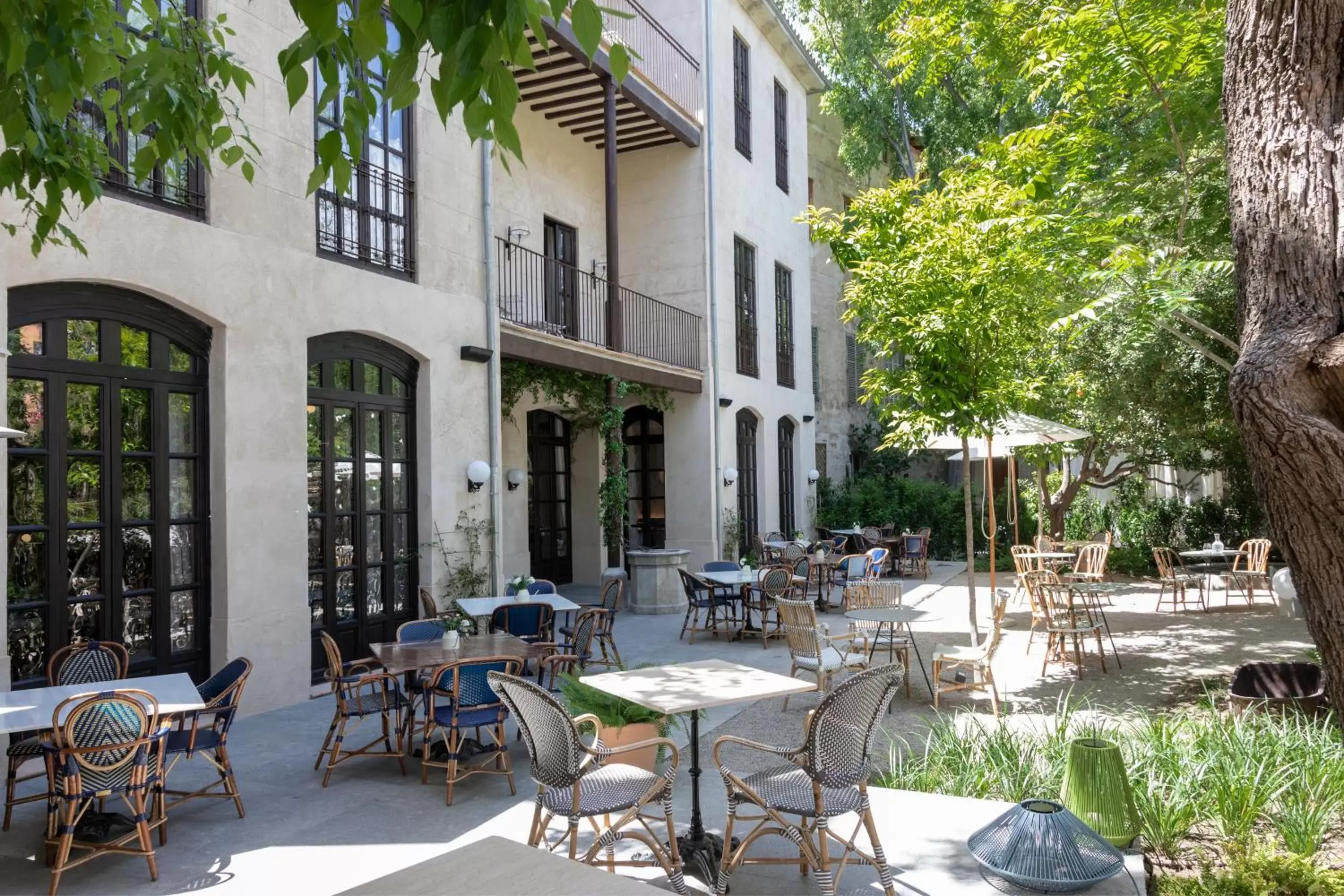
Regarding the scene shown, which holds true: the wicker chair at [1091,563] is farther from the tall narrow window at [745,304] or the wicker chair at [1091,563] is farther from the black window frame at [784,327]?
the black window frame at [784,327]

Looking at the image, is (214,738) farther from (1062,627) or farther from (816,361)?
(816,361)

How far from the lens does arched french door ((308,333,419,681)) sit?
26.9 feet

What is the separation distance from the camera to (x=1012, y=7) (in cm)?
794

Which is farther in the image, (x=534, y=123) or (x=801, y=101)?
(x=801, y=101)

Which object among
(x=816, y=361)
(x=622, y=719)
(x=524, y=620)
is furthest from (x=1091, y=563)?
(x=622, y=719)

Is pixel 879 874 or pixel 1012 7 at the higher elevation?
pixel 1012 7

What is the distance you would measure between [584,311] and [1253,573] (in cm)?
970

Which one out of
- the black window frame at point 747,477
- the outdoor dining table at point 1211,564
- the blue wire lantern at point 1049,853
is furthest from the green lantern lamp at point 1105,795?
the black window frame at point 747,477

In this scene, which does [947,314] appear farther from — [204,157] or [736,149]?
[736,149]

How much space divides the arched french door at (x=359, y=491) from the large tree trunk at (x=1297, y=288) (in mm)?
7154

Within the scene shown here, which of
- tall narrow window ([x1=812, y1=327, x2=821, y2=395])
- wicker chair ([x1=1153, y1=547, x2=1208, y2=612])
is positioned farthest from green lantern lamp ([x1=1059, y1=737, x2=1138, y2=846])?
tall narrow window ([x1=812, y1=327, x2=821, y2=395])

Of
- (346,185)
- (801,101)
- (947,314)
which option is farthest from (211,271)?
(801,101)

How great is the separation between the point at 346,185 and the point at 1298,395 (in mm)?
2855

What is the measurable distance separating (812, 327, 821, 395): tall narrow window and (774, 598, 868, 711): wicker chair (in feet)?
45.2
